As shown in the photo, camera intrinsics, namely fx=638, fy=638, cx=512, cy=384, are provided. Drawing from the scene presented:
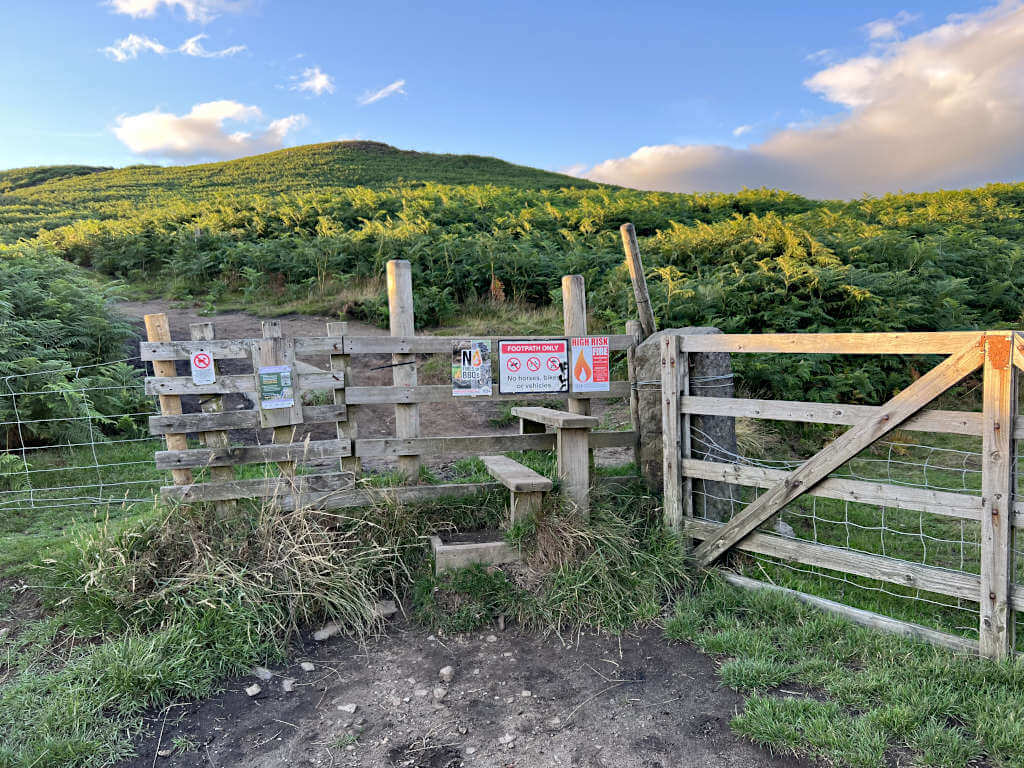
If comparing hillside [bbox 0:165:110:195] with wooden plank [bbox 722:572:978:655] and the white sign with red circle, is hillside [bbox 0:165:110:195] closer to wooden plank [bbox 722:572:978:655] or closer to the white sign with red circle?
the white sign with red circle

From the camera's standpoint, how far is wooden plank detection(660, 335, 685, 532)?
17.1 feet

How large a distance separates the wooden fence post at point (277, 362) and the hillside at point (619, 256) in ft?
18.0

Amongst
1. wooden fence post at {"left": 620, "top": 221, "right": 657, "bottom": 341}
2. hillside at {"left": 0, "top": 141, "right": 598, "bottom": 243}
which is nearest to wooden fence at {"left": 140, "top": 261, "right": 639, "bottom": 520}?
wooden fence post at {"left": 620, "top": 221, "right": 657, "bottom": 341}

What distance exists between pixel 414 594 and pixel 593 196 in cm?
2121

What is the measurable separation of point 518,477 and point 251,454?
7.24ft

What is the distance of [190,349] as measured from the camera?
16.6ft

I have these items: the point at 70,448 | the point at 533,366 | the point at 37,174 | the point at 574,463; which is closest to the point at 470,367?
the point at 533,366

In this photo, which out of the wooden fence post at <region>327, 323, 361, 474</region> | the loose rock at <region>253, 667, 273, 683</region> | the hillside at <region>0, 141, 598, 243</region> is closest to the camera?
the loose rock at <region>253, 667, 273, 683</region>

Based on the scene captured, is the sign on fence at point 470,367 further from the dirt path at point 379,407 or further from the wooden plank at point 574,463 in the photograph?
the wooden plank at point 574,463

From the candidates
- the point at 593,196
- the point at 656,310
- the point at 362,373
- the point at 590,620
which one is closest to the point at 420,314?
the point at 362,373

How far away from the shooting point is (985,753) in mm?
2986

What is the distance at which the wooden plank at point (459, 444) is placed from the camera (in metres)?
5.46

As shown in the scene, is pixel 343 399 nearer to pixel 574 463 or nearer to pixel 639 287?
pixel 574 463

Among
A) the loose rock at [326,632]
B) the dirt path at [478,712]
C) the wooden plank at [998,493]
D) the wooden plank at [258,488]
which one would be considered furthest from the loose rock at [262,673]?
the wooden plank at [998,493]
